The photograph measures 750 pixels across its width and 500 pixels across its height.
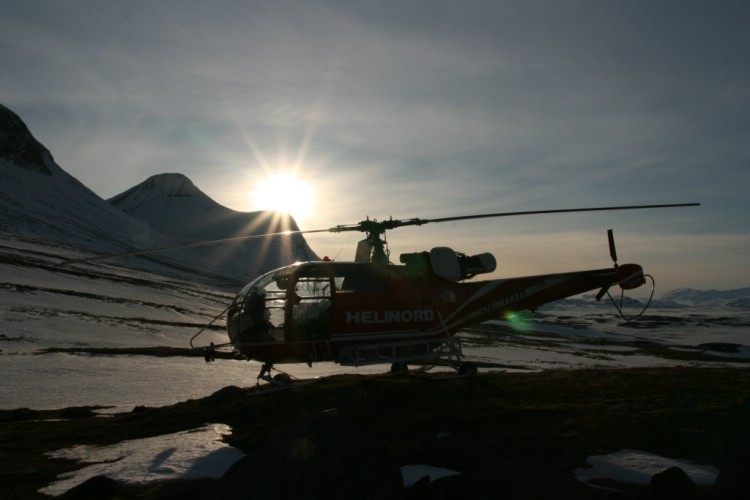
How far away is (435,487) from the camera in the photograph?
5.60 meters

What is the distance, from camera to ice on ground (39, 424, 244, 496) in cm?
719

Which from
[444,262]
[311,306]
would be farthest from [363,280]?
[444,262]

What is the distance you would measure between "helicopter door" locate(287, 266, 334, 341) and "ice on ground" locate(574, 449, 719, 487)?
6.94 m

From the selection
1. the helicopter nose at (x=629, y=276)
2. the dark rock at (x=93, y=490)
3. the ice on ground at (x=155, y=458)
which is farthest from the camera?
the helicopter nose at (x=629, y=276)

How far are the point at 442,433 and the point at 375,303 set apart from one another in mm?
4927

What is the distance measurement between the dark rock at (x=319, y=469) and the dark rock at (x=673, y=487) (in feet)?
9.00

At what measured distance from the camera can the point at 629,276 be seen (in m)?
15.8

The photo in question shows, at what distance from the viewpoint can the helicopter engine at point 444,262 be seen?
46.3 ft

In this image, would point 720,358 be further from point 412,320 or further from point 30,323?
point 30,323

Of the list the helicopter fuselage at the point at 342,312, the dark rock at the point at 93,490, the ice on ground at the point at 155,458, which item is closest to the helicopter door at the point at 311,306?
the helicopter fuselage at the point at 342,312

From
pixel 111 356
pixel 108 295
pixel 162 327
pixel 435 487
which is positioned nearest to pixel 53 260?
pixel 108 295

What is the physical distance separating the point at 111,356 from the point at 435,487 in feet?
102

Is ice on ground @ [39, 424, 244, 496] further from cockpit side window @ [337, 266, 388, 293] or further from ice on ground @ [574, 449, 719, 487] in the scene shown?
ice on ground @ [574, 449, 719, 487]

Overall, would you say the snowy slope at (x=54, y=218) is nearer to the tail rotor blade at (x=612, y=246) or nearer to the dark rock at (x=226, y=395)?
the dark rock at (x=226, y=395)
